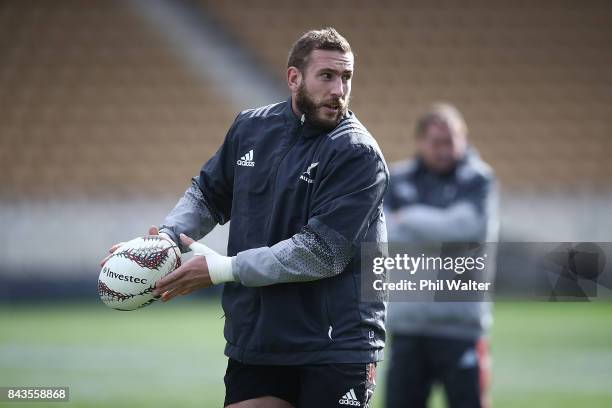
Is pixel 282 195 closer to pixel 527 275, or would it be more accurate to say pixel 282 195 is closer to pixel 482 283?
pixel 482 283

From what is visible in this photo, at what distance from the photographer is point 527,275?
1561 centimetres

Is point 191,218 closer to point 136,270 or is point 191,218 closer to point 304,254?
point 136,270

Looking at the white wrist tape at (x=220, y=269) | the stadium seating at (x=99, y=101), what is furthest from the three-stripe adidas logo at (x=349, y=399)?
the stadium seating at (x=99, y=101)

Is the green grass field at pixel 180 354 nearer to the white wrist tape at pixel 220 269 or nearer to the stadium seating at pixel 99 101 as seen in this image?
the stadium seating at pixel 99 101

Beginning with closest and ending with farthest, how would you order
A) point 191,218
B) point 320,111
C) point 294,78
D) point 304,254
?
point 304,254 < point 320,111 < point 294,78 < point 191,218

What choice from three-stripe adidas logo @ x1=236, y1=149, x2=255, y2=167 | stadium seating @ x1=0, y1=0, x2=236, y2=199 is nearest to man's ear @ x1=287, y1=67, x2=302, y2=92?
three-stripe adidas logo @ x1=236, y1=149, x2=255, y2=167

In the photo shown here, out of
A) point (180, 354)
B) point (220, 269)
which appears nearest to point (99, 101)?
point (180, 354)

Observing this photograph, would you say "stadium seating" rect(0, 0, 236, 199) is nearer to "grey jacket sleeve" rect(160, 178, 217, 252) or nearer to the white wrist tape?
"grey jacket sleeve" rect(160, 178, 217, 252)

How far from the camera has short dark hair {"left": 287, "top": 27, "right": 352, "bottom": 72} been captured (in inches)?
175

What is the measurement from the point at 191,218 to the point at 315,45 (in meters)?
1.04

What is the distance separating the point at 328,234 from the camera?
14.0ft

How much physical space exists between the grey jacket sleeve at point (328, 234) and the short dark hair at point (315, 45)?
0.46m

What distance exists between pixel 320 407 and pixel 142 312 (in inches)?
424

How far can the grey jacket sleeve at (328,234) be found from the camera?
13.9 ft
